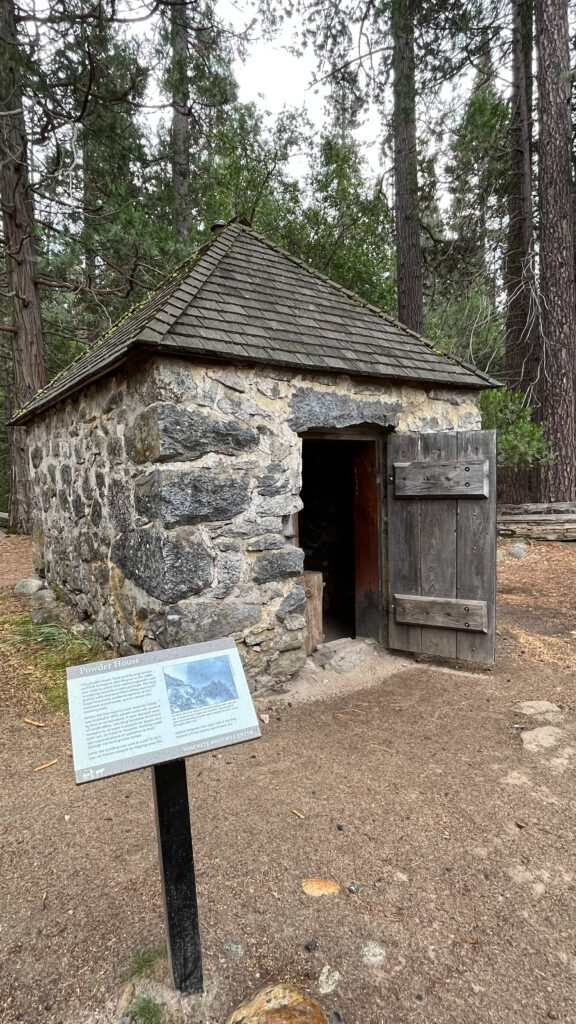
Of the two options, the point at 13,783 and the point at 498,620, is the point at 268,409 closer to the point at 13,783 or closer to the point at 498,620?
the point at 13,783

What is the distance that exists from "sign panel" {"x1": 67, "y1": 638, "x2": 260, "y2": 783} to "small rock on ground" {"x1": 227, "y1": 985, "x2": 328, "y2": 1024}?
795mm

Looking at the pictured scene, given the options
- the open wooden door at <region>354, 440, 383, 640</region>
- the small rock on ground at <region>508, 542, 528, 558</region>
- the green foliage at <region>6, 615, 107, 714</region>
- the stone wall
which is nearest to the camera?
the stone wall

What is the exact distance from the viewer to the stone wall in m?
3.68

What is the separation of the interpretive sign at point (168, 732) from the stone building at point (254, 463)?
182cm

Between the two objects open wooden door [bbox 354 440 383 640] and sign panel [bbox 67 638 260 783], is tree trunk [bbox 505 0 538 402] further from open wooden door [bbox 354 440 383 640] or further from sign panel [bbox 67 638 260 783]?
sign panel [bbox 67 638 260 783]

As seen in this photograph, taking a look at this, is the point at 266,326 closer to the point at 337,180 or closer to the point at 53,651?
the point at 53,651

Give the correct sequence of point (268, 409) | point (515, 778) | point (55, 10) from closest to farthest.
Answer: point (515, 778)
point (268, 409)
point (55, 10)

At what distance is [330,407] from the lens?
4.46m

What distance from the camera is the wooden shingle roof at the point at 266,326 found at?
12.4 feet

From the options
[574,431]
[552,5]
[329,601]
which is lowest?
[329,601]

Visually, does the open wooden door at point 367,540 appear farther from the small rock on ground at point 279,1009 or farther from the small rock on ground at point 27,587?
the small rock on ground at point 27,587

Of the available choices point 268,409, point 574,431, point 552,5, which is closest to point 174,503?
point 268,409

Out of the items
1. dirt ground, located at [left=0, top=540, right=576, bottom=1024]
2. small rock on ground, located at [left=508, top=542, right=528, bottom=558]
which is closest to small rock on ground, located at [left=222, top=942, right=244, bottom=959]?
dirt ground, located at [left=0, top=540, right=576, bottom=1024]

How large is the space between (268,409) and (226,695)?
2654mm
